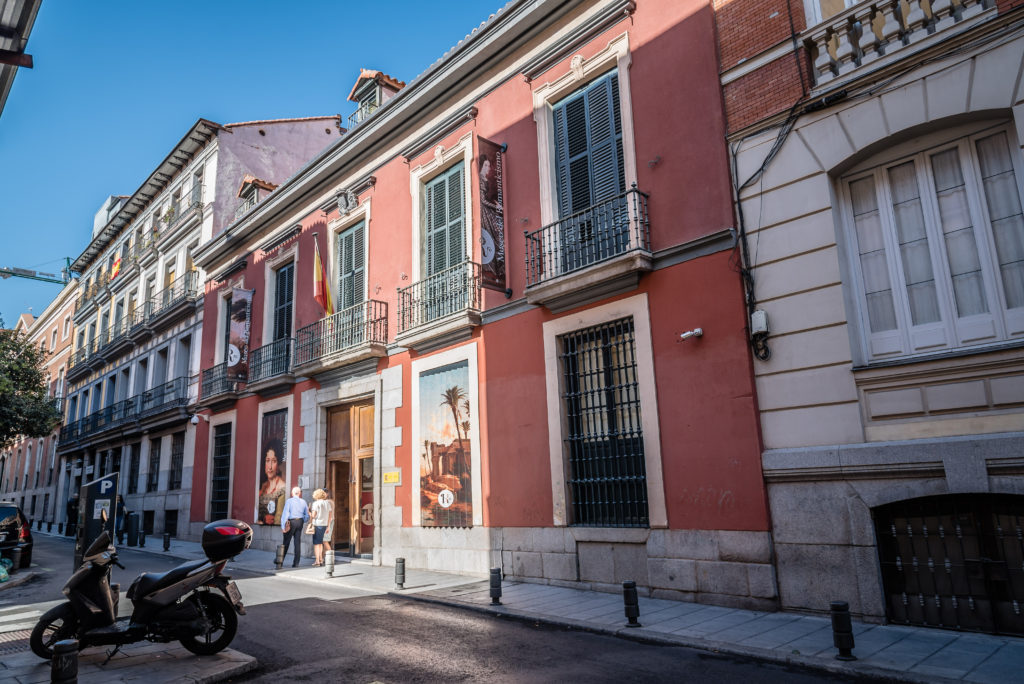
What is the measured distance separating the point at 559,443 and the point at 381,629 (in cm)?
405

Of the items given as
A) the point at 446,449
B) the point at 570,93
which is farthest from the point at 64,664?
the point at 570,93

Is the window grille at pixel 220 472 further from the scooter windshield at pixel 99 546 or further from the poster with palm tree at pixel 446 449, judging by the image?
the scooter windshield at pixel 99 546

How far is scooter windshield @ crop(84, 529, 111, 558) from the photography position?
6008mm

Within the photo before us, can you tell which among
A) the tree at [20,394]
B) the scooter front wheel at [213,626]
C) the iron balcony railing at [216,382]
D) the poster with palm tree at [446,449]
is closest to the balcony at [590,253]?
the poster with palm tree at [446,449]

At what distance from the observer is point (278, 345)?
706 inches

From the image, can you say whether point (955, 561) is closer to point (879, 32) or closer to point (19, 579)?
point (879, 32)

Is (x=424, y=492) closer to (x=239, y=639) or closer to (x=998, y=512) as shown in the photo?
(x=239, y=639)

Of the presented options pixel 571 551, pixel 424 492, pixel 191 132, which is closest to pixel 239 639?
pixel 571 551

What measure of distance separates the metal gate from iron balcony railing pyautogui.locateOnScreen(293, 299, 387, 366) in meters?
10.4

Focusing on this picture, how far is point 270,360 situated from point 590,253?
36.9 feet

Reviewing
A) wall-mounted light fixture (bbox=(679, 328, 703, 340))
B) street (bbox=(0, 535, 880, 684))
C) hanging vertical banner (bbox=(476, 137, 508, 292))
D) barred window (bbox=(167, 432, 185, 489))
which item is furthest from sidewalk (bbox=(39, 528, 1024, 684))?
barred window (bbox=(167, 432, 185, 489))

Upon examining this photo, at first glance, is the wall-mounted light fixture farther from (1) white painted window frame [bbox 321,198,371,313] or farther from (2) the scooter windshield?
(1) white painted window frame [bbox 321,198,371,313]

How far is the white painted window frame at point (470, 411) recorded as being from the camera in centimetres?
1165

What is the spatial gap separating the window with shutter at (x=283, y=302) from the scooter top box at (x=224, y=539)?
12.0m
